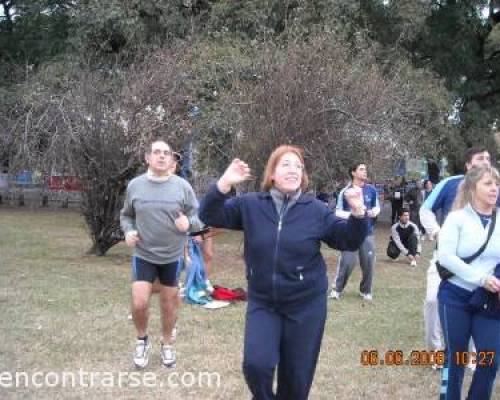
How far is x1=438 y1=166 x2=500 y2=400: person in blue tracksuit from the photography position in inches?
167

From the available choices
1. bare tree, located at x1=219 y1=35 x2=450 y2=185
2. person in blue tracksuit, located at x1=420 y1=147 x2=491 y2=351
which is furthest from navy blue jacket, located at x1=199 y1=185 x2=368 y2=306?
A: bare tree, located at x1=219 y1=35 x2=450 y2=185

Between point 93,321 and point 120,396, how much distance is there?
7.90ft

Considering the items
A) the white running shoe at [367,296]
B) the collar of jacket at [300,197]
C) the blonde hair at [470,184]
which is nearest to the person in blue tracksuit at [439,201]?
the blonde hair at [470,184]

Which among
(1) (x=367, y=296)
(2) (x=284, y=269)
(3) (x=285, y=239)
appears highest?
(3) (x=285, y=239)

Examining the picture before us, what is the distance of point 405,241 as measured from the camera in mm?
13773

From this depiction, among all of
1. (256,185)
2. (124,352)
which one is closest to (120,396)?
(124,352)

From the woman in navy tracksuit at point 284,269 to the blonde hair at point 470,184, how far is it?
1.08m

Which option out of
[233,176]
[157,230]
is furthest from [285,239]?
[157,230]

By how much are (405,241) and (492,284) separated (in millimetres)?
9811

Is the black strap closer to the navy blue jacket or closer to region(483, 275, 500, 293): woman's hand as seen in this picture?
region(483, 275, 500, 293): woman's hand

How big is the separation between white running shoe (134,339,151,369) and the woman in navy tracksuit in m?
1.99

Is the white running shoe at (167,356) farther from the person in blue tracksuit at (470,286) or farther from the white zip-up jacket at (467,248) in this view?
the white zip-up jacket at (467,248)

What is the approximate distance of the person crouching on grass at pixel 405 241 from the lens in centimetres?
1356

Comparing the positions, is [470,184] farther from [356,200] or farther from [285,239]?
Result: [285,239]
